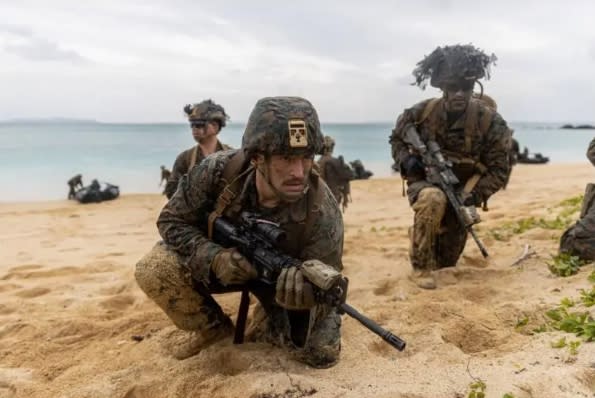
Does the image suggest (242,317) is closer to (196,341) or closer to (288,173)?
(196,341)

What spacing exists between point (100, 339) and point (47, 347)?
31 centimetres

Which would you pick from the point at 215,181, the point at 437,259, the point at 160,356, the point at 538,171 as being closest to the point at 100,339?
the point at 160,356

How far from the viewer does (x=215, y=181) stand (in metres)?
2.95

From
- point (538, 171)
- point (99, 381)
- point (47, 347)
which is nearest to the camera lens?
point (99, 381)

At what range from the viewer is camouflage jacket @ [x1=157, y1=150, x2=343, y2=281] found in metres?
2.85

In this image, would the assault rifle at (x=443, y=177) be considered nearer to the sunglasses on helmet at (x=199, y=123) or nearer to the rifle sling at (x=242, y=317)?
the sunglasses on helmet at (x=199, y=123)

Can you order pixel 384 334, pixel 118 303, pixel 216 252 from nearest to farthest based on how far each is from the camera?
pixel 384 334 < pixel 216 252 < pixel 118 303

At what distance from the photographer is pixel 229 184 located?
290 centimetres

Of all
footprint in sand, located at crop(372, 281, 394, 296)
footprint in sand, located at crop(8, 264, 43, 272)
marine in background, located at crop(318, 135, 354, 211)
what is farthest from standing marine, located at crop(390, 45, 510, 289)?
footprint in sand, located at crop(8, 264, 43, 272)

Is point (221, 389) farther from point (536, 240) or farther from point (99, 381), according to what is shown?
point (536, 240)

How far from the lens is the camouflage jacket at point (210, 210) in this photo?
9.36ft

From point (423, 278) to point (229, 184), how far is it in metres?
2.06

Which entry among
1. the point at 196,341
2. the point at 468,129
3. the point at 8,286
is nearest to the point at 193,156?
the point at 8,286

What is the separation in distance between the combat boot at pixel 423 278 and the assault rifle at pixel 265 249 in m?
1.84
